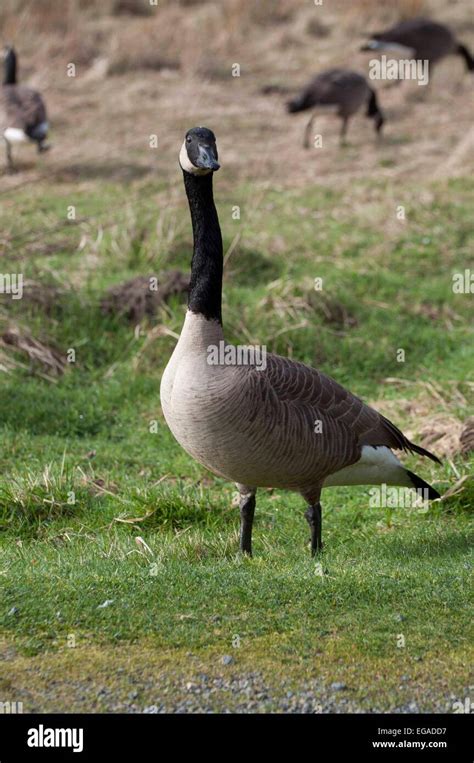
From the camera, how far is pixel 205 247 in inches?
242

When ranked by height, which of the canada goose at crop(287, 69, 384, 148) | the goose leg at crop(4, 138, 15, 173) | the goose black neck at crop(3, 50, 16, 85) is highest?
the goose black neck at crop(3, 50, 16, 85)

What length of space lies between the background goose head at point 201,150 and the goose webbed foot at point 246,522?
193cm

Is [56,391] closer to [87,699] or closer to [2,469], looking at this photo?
[2,469]

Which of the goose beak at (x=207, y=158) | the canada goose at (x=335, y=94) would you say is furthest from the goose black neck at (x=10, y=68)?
the goose beak at (x=207, y=158)

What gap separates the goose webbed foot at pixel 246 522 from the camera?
6316 millimetres

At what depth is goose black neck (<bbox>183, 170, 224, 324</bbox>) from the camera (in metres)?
6.02

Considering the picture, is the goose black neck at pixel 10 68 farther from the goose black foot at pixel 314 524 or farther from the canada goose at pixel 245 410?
the goose black foot at pixel 314 524

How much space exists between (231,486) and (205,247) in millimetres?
2469

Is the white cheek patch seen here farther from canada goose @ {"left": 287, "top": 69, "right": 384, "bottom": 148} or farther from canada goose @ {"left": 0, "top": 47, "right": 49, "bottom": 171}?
canada goose @ {"left": 287, "top": 69, "right": 384, "bottom": 148}

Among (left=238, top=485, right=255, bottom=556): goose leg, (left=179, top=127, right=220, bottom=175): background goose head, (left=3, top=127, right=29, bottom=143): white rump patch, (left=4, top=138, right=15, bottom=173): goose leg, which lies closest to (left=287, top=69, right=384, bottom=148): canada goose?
(left=3, top=127, right=29, bottom=143): white rump patch

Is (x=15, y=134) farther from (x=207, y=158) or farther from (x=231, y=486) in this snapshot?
(x=207, y=158)

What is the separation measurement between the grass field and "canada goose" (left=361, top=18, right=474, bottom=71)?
99cm

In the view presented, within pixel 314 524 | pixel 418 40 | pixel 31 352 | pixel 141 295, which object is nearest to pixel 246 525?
pixel 314 524

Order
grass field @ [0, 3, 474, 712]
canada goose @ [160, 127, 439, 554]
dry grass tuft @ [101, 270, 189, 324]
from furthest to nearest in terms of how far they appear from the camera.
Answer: dry grass tuft @ [101, 270, 189, 324] → canada goose @ [160, 127, 439, 554] → grass field @ [0, 3, 474, 712]
